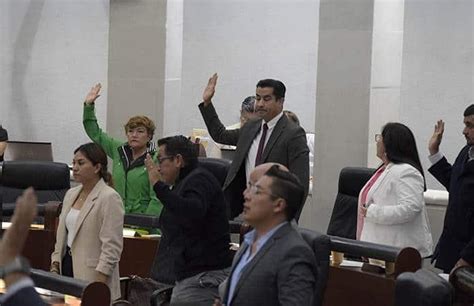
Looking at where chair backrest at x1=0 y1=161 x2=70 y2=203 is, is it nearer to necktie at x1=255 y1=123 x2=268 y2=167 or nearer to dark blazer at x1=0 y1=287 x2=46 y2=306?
necktie at x1=255 y1=123 x2=268 y2=167

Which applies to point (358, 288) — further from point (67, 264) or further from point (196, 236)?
point (67, 264)

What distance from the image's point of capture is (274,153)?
6.64m

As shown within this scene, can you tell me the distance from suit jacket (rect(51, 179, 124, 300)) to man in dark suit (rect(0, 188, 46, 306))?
12.0 ft

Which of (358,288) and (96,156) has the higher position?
(96,156)

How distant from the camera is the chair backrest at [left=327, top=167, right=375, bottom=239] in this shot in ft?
26.0

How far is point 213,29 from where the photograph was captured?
12211 mm

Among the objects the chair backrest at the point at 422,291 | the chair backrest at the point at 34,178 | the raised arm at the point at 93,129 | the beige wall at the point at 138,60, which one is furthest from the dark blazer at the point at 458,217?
the beige wall at the point at 138,60

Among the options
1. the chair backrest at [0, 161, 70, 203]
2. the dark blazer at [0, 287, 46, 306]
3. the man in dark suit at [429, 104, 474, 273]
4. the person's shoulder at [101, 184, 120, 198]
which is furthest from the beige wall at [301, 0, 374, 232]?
the dark blazer at [0, 287, 46, 306]

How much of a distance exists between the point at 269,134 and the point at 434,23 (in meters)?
4.13

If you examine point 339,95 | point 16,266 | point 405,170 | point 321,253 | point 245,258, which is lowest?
point 321,253

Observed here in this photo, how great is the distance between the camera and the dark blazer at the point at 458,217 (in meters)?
6.29

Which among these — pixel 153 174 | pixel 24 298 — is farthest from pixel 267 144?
pixel 24 298

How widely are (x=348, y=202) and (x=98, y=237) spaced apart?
2.35 meters

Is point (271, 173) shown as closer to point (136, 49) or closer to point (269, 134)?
point (269, 134)
